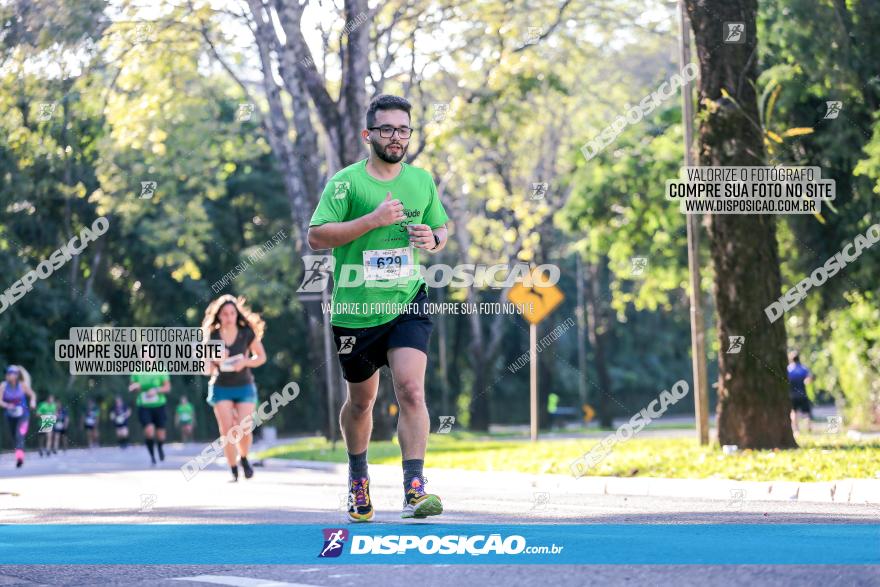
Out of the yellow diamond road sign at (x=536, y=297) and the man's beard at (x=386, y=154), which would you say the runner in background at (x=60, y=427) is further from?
the man's beard at (x=386, y=154)

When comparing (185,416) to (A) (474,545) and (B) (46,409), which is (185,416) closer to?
(B) (46,409)

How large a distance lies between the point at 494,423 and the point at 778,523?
2173 inches

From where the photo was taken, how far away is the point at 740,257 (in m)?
16.6

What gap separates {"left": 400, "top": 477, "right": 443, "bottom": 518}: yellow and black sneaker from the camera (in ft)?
24.6

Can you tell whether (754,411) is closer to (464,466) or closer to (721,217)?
(721,217)

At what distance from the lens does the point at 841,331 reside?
98.0ft

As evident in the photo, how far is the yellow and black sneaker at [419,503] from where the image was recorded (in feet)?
24.6

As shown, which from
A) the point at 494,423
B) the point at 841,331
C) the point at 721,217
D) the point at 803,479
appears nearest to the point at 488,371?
the point at 841,331

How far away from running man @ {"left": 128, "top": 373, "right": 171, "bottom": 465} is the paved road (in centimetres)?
135

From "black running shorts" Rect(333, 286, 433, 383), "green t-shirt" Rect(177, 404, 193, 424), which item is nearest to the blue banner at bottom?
"black running shorts" Rect(333, 286, 433, 383)

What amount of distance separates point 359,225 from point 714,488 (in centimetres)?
677
